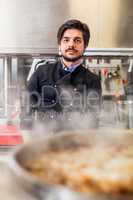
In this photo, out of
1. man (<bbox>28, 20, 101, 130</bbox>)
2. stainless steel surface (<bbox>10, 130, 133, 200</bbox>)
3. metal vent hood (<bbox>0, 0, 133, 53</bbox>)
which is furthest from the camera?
metal vent hood (<bbox>0, 0, 133, 53</bbox>)

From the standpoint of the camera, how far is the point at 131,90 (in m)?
3.06

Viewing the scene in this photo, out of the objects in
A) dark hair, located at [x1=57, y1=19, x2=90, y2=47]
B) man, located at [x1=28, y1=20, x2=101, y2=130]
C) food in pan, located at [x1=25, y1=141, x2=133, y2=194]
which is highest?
dark hair, located at [x1=57, y1=19, x2=90, y2=47]

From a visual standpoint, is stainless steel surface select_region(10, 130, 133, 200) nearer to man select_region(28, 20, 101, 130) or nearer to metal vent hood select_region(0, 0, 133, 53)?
man select_region(28, 20, 101, 130)

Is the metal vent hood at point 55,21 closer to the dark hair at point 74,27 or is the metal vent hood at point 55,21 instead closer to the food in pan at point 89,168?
the dark hair at point 74,27

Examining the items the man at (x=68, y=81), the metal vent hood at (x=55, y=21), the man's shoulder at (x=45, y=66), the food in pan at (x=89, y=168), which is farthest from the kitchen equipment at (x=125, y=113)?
the food in pan at (x=89, y=168)

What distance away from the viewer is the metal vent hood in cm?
293

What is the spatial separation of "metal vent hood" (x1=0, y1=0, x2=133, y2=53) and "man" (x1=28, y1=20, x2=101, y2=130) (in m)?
0.13

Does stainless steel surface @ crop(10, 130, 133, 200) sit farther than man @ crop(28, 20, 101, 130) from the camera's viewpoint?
No

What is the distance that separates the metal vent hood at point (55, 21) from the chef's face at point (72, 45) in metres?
0.13

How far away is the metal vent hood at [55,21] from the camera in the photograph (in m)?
2.93

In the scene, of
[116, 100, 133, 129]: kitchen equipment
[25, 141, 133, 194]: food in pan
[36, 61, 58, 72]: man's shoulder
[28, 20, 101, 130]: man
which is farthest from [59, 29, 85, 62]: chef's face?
[25, 141, 133, 194]: food in pan

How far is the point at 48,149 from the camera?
955 millimetres

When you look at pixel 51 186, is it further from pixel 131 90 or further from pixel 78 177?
pixel 131 90

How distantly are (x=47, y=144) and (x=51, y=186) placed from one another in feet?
1.08
